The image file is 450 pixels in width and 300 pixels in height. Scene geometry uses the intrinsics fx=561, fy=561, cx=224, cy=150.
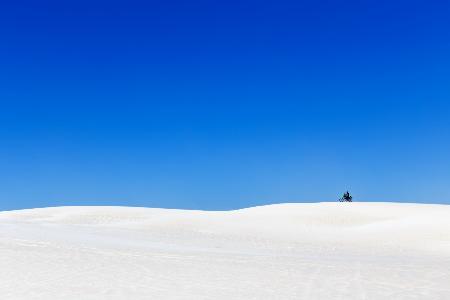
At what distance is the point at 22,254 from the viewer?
14.1m

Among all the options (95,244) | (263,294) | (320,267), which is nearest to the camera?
(263,294)

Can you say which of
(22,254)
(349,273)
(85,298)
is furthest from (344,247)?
(85,298)

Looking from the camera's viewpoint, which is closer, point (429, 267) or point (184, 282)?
point (184, 282)

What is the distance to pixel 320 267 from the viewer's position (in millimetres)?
13117

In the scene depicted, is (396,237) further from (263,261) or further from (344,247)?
(263,261)

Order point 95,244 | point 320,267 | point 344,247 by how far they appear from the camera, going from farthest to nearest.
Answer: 1. point 344,247
2. point 95,244
3. point 320,267

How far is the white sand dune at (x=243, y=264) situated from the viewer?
9500 mm

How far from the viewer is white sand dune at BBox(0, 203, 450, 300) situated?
31.2 feet

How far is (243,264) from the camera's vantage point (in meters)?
13.6

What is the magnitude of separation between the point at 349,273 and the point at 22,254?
802cm

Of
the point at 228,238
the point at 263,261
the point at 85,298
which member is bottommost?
the point at 85,298

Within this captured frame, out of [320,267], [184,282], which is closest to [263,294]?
[184,282]

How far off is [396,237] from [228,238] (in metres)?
7.41

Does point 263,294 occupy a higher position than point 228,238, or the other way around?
point 228,238
